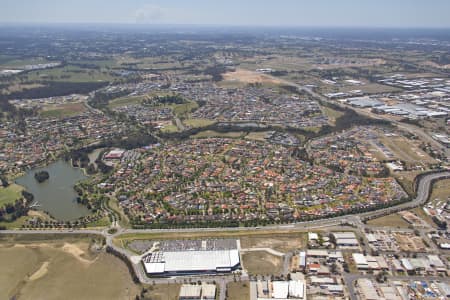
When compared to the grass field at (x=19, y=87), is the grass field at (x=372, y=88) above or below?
above

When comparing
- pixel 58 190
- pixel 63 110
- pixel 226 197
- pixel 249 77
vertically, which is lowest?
pixel 58 190

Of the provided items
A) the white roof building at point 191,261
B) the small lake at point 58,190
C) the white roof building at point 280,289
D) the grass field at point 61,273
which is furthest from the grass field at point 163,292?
the small lake at point 58,190

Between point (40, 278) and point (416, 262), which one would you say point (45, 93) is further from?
point (416, 262)

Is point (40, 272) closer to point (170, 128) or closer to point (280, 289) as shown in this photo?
point (280, 289)

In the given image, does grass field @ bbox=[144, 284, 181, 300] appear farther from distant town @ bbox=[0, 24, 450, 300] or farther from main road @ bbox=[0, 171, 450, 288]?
main road @ bbox=[0, 171, 450, 288]

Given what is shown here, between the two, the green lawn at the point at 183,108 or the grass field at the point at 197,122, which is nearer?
the grass field at the point at 197,122

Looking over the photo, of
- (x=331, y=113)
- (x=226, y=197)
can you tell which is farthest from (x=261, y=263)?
(x=331, y=113)

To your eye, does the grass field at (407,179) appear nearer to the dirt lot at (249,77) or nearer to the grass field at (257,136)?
the grass field at (257,136)
